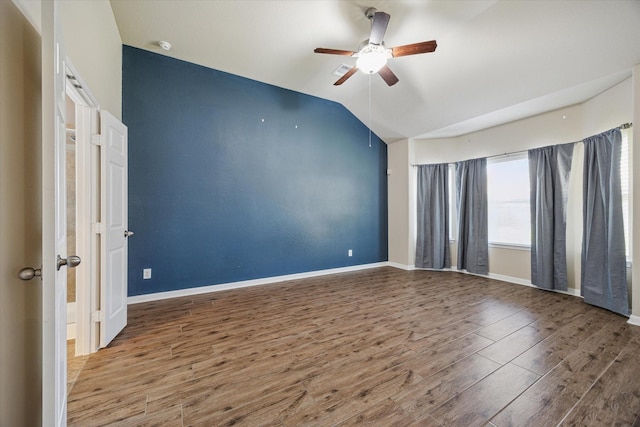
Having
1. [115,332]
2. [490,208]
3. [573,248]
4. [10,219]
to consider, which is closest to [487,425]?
[10,219]

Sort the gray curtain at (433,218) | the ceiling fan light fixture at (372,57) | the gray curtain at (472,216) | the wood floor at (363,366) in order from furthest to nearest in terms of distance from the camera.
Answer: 1. the gray curtain at (433,218)
2. the gray curtain at (472,216)
3. the ceiling fan light fixture at (372,57)
4. the wood floor at (363,366)

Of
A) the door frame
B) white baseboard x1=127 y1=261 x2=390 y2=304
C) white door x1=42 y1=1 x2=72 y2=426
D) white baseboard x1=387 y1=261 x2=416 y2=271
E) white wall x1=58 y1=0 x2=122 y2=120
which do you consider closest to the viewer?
white door x1=42 y1=1 x2=72 y2=426

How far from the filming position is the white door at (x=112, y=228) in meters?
2.12

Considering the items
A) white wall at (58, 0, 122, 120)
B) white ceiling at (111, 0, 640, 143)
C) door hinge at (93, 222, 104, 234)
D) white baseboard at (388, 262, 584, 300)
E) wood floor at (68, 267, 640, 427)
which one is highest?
white ceiling at (111, 0, 640, 143)

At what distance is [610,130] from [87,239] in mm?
5481

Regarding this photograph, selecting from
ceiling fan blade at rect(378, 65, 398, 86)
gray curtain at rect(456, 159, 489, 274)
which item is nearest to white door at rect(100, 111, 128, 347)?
ceiling fan blade at rect(378, 65, 398, 86)

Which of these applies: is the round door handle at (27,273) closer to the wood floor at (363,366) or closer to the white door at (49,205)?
the white door at (49,205)

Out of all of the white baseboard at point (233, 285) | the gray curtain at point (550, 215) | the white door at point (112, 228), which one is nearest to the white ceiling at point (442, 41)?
the gray curtain at point (550, 215)

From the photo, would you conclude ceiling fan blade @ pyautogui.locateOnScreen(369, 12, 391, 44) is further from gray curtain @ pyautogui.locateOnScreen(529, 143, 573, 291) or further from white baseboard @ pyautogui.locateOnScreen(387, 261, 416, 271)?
white baseboard @ pyautogui.locateOnScreen(387, 261, 416, 271)

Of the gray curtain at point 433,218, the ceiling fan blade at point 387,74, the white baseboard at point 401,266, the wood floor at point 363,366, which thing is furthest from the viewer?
the white baseboard at point 401,266

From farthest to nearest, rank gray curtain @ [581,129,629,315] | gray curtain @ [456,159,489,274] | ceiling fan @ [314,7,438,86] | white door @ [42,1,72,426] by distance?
Result: gray curtain @ [456,159,489,274]
gray curtain @ [581,129,629,315]
ceiling fan @ [314,7,438,86]
white door @ [42,1,72,426]

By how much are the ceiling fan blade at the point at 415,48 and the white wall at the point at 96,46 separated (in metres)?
2.46

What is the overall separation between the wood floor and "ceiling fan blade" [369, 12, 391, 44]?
279 centimetres

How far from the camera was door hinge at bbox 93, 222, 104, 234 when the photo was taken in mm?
2083
